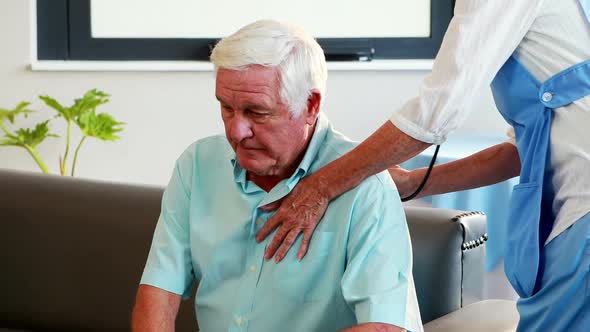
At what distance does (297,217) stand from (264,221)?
13 centimetres

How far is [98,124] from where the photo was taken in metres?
4.11

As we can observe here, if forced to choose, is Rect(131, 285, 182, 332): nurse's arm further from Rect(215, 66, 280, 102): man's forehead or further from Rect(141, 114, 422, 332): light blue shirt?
Rect(215, 66, 280, 102): man's forehead

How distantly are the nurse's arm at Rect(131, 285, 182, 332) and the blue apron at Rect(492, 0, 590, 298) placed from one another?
0.70 m

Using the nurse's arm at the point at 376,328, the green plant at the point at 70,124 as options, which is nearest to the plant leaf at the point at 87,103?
the green plant at the point at 70,124

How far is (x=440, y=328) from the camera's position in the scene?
1.90 meters

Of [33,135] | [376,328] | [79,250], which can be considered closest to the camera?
[376,328]

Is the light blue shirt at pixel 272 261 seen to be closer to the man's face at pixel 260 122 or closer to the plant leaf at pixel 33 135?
the man's face at pixel 260 122

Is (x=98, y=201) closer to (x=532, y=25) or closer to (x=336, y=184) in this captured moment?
(x=336, y=184)

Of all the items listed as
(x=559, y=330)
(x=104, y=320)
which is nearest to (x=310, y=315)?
(x=559, y=330)

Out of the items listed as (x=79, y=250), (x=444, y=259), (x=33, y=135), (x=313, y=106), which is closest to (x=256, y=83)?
(x=313, y=106)

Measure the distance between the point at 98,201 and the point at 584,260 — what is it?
1.45 m

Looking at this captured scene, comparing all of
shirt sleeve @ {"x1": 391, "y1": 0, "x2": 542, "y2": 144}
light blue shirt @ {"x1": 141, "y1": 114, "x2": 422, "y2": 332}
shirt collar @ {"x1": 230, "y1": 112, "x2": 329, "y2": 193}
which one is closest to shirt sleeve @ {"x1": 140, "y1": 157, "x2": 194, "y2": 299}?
light blue shirt @ {"x1": 141, "y1": 114, "x2": 422, "y2": 332}

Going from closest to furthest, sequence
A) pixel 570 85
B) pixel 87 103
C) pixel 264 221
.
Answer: pixel 570 85
pixel 264 221
pixel 87 103

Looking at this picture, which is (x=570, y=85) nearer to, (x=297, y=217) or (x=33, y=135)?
(x=297, y=217)
